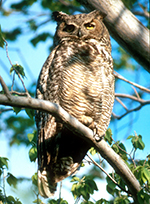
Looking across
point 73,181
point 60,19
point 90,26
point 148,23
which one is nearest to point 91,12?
point 90,26

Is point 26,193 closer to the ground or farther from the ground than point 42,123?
farther from the ground

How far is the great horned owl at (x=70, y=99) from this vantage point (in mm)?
2367

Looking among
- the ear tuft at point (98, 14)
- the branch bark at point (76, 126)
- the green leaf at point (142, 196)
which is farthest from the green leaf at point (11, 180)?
the ear tuft at point (98, 14)

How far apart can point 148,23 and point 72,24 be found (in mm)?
3067

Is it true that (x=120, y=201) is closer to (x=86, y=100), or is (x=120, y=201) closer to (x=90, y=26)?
(x=86, y=100)

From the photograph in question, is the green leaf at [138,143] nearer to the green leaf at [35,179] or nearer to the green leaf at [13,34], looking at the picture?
the green leaf at [35,179]

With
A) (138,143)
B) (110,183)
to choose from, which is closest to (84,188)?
(110,183)

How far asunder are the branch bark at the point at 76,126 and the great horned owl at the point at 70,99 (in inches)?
11.3

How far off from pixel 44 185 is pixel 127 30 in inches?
59.1

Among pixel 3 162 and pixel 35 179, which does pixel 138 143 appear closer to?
pixel 35 179

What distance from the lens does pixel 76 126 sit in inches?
73.6

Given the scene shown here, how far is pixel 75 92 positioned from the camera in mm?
2365

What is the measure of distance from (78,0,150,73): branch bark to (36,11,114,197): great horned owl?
0.56ft

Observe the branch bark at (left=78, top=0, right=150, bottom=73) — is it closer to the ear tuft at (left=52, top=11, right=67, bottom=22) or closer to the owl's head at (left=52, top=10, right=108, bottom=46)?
the owl's head at (left=52, top=10, right=108, bottom=46)
